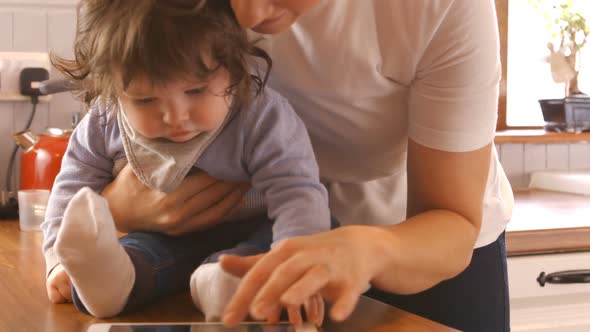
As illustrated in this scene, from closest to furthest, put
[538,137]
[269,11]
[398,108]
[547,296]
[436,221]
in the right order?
[269,11] → [436,221] → [398,108] → [547,296] → [538,137]

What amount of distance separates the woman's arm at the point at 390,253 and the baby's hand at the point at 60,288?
9.6 inches

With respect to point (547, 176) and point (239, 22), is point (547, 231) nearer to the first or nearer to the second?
point (547, 176)

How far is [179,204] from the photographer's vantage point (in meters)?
0.95

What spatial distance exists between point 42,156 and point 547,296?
114cm

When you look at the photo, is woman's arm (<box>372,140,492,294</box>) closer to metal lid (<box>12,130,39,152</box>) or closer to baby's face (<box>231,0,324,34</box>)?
baby's face (<box>231,0,324,34</box>)

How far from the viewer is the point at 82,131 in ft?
3.35

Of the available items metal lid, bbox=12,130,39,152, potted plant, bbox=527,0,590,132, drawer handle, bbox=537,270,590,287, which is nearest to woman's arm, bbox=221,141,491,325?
drawer handle, bbox=537,270,590,287

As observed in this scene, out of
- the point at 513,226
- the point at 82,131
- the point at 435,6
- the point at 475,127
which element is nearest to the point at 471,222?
the point at 475,127

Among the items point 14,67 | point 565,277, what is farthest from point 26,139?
point 565,277

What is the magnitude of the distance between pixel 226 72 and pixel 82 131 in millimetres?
261

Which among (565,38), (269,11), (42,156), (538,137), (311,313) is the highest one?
(269,11)

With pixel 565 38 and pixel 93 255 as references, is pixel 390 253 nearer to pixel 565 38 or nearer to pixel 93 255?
pixel 93 255

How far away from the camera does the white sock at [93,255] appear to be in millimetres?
739

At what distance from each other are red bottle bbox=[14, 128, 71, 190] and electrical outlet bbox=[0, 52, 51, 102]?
0.15 m
